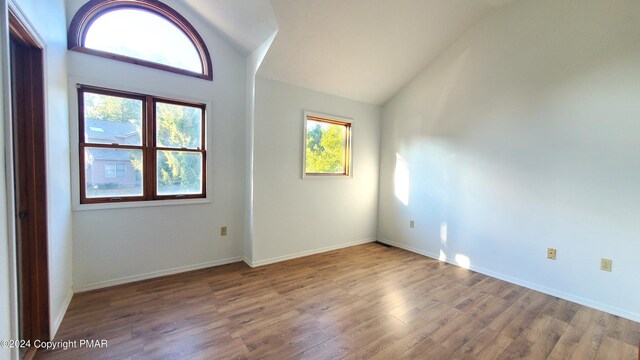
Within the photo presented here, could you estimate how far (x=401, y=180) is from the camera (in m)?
4.14

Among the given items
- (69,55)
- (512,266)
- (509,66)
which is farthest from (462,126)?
(69,55)

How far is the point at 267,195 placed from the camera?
3.33 metres

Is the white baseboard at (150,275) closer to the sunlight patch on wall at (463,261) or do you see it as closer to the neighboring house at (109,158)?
the neighboring house at (109,158)

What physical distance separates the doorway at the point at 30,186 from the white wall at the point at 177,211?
818 millimetres

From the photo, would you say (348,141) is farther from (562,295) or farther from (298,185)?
(562,295)

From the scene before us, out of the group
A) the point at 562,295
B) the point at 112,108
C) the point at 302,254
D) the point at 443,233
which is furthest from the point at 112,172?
the point at 562,295

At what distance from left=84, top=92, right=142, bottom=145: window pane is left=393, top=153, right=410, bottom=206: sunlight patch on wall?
3.48m

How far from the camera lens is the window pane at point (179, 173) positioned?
116 inches

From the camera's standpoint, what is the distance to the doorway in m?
1.64

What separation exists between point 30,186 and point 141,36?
1889mm

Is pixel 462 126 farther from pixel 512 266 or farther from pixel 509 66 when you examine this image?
pixel 512 266

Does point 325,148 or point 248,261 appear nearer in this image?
point 248,261

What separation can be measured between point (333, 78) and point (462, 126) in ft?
5.91

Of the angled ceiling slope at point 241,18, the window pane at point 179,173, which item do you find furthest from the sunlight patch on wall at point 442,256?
the angled ceiling slope at point 241,18
